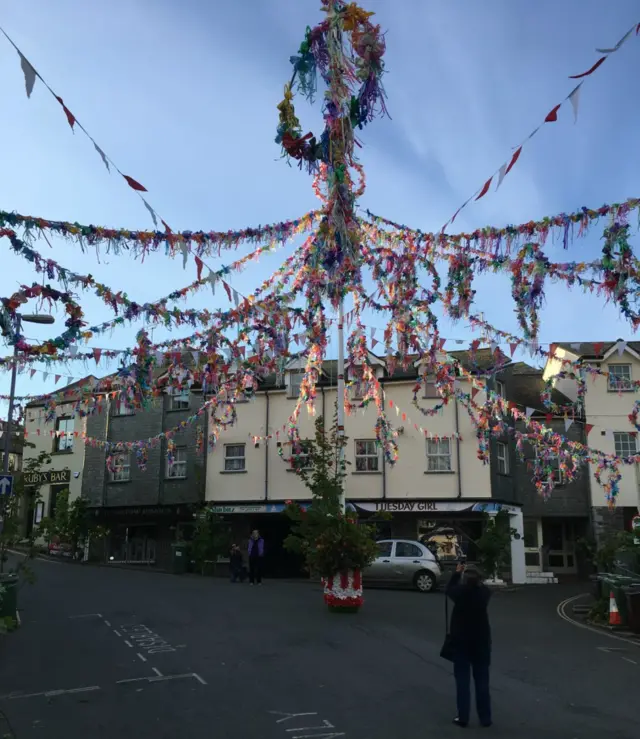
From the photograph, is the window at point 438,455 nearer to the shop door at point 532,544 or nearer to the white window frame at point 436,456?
the white window frame at point 436,456

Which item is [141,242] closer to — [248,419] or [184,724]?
[184,724]

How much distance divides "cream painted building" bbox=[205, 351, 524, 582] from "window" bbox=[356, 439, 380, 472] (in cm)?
4

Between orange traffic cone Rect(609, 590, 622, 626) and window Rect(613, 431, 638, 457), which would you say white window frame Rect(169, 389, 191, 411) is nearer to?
window Rect(613, 431, 638, 457)

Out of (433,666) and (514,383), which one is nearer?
(433,666)

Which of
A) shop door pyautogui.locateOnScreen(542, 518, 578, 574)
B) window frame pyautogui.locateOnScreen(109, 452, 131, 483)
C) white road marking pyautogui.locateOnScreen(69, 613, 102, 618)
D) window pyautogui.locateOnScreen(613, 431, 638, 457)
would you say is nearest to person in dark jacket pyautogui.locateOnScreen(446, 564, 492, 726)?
white road marking pyautogui.locateOnScreen(69, 613, 102, 618)

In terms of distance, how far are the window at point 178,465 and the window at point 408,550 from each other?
12.3 m

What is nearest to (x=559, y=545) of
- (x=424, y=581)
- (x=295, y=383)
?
(x=424, y=581)

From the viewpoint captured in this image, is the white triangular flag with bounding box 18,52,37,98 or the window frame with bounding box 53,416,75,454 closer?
the white triangular flag with bounding box 18,52,37,98

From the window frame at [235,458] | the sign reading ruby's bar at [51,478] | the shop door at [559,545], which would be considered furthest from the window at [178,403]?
the shop door at [559,545]

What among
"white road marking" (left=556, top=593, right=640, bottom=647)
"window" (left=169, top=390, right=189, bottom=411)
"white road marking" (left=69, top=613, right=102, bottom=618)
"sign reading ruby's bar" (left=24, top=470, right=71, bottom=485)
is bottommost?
"white road marking" (left=556, top=593, right=640, bottom=647)

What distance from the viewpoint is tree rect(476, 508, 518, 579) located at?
994 inches

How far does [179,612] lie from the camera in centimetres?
1577

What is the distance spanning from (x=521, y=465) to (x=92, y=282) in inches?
968

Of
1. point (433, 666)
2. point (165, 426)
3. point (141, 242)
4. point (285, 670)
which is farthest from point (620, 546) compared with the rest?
point (165, 426)
